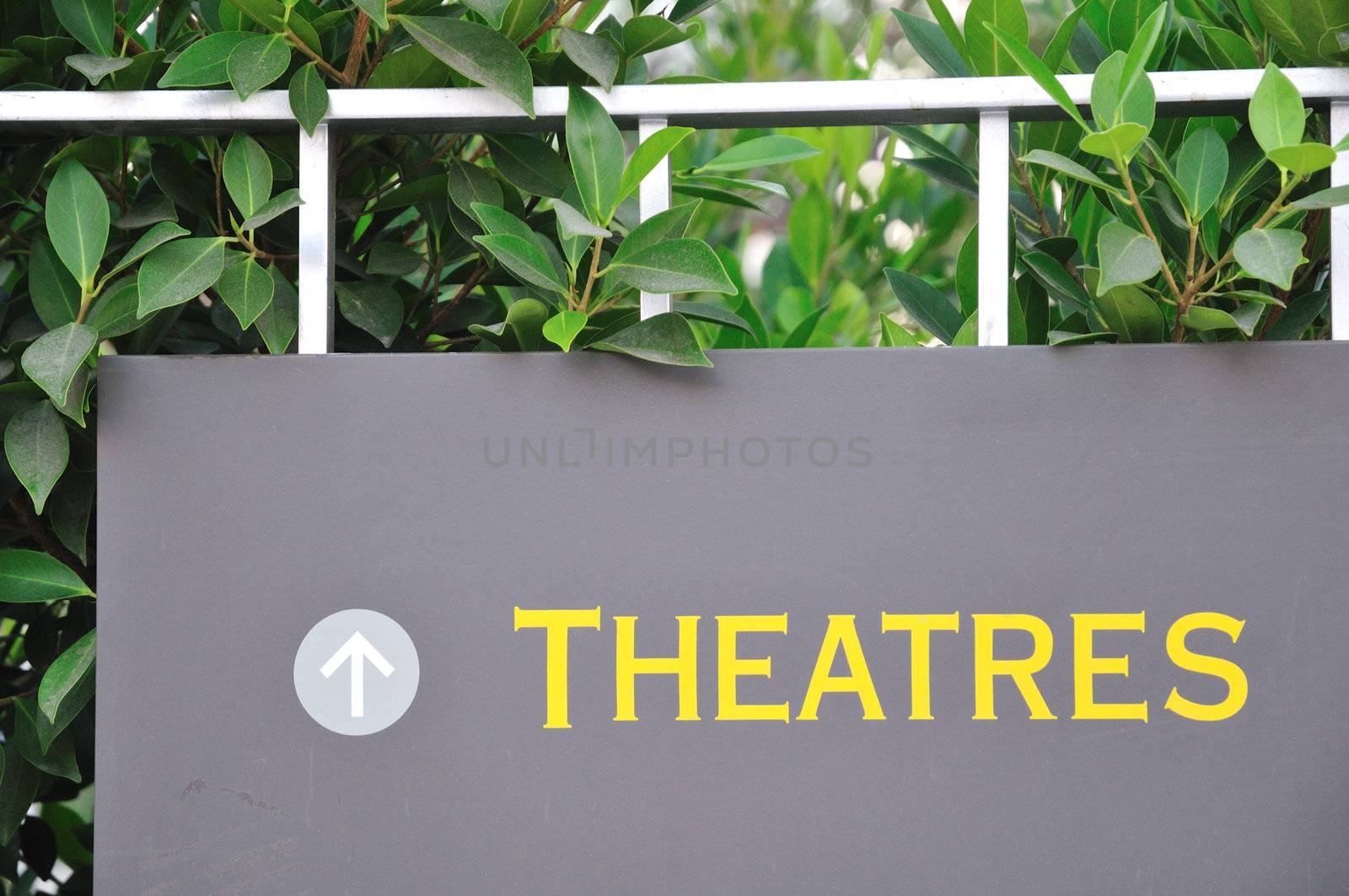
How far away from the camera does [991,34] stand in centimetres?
122

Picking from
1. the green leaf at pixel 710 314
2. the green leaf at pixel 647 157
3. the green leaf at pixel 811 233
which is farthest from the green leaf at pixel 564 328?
the green leaf at pixel 811 233

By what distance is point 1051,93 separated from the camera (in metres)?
1.11

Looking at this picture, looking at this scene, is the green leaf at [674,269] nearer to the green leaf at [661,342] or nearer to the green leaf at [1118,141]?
the green leaf at [661,342]

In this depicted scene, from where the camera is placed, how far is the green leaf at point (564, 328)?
1101mm

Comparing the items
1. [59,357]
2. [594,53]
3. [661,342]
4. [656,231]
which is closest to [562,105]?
[594,53]

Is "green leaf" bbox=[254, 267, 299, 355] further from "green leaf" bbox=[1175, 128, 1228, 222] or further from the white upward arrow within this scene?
"green leaf" bbox=[1175, 128, 1228, 222]

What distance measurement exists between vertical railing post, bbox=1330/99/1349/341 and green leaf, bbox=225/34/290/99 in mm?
1161

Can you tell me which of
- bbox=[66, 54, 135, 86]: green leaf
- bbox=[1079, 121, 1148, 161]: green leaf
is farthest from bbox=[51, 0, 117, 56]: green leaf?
bbox=[1079, 121, 1148, 161]: green leaf

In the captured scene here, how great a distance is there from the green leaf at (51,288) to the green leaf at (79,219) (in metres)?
0.06

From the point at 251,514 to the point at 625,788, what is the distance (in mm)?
511

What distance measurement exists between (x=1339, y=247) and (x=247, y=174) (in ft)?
4.02

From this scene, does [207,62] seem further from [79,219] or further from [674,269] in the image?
[674,269]

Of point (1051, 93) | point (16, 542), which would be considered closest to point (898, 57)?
point (1051, 93)

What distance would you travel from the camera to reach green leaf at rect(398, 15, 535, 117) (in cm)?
114
